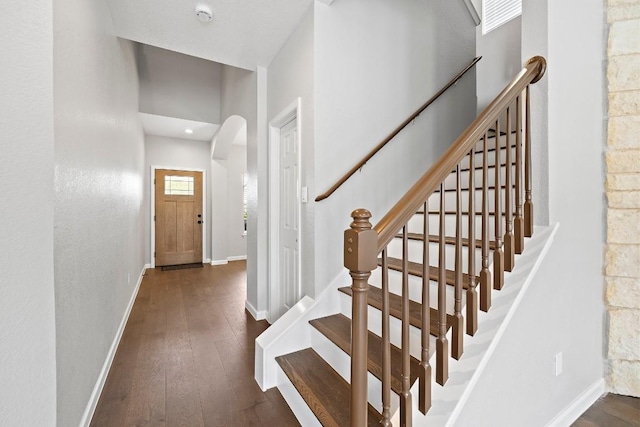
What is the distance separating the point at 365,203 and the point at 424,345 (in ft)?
4.94

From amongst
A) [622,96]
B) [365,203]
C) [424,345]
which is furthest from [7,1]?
[622,96]

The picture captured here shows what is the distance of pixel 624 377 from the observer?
1.83 metres

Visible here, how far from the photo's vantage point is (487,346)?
1.22m

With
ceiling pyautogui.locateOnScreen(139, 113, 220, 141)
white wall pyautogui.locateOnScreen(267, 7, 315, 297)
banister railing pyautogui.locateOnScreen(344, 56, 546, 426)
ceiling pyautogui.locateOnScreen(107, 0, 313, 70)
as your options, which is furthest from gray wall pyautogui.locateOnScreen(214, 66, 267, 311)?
banister railing pyautogui.locateOnScreen(344, 56, 546, 426)

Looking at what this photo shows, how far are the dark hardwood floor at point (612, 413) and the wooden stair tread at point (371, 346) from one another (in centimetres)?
104

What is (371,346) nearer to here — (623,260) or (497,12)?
(623,260)

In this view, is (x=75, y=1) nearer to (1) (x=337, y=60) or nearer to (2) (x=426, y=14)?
(1) (x=337, y=60)

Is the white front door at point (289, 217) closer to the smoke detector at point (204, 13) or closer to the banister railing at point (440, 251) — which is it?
the smoke detector at point (204, 13)

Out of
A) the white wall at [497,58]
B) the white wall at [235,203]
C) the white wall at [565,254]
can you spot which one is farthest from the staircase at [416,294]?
the white wall at [235,203]

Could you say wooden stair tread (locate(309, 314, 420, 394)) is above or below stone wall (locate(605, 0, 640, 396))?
below

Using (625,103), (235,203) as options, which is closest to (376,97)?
(625,103)

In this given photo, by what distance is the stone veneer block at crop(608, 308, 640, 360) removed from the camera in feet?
5.82

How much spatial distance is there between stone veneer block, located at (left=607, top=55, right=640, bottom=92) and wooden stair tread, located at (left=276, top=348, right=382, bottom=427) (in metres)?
2.33

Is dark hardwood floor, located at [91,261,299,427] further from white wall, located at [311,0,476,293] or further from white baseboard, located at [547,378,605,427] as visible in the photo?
white baseboard, located at [547,378,605,427]
